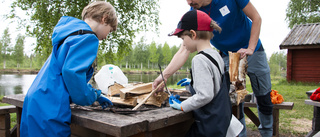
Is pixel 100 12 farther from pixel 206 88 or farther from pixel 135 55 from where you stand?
pixel 135 55

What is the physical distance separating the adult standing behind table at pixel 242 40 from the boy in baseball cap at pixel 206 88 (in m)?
0.55

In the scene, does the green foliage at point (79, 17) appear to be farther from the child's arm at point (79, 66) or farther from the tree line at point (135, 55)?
the tree line at point (135, 55)

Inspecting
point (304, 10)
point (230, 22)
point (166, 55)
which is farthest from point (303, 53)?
point (166, 55)

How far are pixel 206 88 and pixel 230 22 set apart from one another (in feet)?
3.57

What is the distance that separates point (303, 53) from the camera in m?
13.7

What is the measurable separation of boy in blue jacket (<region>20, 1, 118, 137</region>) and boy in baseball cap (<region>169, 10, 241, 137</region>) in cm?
66

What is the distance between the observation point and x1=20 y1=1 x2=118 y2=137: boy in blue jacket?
4.43ft

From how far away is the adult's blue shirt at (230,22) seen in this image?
2.18 m

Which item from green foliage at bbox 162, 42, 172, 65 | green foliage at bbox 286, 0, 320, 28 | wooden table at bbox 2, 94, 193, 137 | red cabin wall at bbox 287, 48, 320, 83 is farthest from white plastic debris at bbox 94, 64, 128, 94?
green foliage at bbox 162, 42, 172, 65

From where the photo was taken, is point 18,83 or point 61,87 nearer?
point 61,87

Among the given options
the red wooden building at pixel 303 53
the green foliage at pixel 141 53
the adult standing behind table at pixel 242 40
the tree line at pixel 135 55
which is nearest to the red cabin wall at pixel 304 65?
the red wooden building at pixel 303 53

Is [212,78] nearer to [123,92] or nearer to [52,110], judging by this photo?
[123,92]

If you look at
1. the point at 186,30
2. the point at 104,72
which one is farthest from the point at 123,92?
the point at 104,72

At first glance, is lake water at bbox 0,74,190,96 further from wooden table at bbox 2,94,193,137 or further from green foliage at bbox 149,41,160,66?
green foliage at bbox 149,41,160,66
